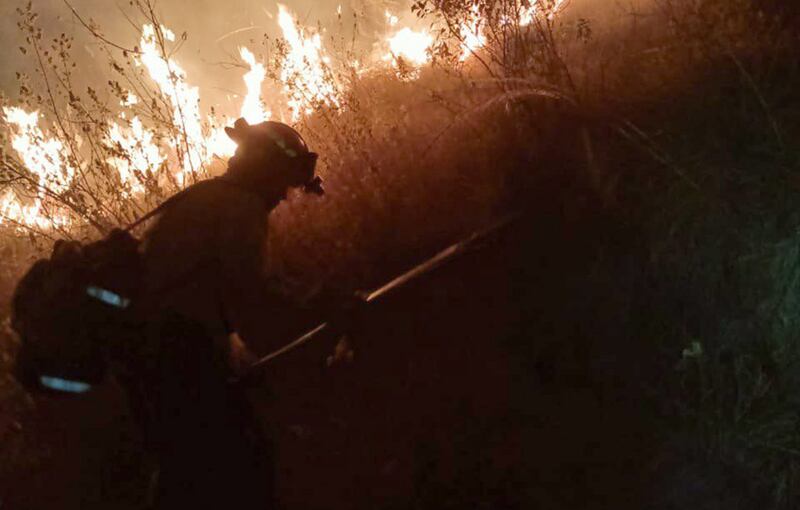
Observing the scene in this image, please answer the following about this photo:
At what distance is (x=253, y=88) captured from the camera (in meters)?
7.41

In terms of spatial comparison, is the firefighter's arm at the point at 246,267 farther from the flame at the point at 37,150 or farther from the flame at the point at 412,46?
the flame at the point at 412,46

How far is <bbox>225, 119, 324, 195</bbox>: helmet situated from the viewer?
2.81 meters

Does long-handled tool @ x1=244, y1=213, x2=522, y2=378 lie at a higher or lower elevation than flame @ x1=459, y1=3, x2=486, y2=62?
lower

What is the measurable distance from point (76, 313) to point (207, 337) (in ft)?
1.80

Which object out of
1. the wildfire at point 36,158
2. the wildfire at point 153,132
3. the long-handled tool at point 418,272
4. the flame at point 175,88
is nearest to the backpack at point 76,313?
the long-handled tool at point 418,272

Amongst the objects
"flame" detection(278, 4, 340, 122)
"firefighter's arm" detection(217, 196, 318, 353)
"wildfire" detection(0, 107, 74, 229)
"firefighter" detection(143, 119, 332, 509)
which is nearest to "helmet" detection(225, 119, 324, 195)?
"firefighter" detection(143, 119, 332, 509)

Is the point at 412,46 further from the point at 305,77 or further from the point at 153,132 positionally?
the point at 153,132

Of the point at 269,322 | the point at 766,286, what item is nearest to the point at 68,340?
the point at 269,322

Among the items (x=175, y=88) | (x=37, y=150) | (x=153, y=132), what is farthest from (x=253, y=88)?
(x=37, y=150)

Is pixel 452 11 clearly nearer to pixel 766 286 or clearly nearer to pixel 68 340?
pixel 766 286

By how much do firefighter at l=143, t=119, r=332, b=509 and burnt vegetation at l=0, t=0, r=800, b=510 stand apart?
0.35 metres

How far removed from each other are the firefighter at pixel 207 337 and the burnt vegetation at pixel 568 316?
0.35 meters

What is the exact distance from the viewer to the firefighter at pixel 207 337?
2553mm

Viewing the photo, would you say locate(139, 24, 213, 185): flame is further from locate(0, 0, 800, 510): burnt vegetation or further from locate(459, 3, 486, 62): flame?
locate(459, 3, 486, 62): flame
